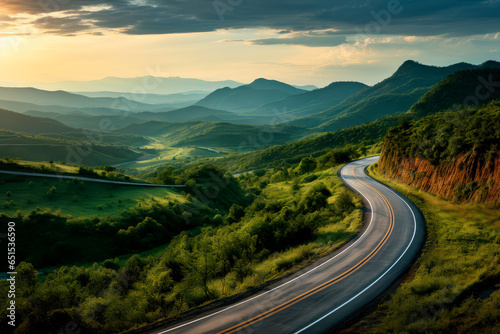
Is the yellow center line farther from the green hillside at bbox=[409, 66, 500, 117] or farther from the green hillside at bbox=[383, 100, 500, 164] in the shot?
the green hillside at bbox=[409, 66, 500, 117]

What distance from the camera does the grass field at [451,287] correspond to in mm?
A: 16562

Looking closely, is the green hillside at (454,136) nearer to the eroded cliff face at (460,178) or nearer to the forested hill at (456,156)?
the forested hill at (456,156)

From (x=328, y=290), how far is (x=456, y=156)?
96.8 feet

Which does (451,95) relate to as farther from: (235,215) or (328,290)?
(328,290)

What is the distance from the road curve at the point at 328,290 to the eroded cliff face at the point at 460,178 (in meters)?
7.52

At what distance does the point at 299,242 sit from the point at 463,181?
22025mm

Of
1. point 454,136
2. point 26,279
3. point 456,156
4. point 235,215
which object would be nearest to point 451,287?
point 456,156

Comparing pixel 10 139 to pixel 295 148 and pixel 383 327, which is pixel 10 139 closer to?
pixel 295 148

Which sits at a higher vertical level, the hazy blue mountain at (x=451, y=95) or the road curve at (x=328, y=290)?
the hazy blue mountain at (x=451, y=95)

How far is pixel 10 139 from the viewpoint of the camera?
185000 mm

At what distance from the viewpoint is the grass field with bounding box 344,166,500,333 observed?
1656cm

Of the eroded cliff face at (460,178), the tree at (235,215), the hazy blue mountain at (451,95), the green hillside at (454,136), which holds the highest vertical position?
the hazy blue mountain at (451,95)

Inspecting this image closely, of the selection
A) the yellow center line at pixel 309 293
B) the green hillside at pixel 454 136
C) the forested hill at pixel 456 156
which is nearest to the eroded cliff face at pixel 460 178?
the forested hill at pixel 456 156

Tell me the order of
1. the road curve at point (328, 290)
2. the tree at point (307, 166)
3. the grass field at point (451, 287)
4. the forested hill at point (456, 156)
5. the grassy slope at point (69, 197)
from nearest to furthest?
the grass field at point (451, 287) < the road curve at point (328, 290) < the forested hill at point (456, 156) < the grassy slope at point (69, 197) < the tree at point (307, 166)
